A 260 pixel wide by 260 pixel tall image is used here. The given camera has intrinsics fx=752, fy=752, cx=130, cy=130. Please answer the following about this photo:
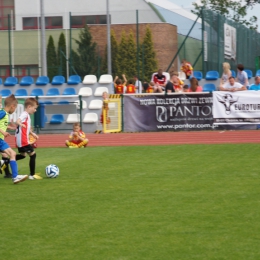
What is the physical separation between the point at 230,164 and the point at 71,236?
738cm

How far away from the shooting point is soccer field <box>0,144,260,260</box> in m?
7.15

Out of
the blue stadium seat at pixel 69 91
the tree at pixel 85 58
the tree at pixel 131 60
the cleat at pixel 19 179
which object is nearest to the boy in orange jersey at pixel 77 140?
the cleat at pixel 19 179

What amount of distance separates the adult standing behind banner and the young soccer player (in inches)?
531

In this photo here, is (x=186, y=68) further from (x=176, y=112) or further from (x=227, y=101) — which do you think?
(x=227, y=101)

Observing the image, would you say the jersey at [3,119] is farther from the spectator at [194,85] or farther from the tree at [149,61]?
the tree at [149,61]

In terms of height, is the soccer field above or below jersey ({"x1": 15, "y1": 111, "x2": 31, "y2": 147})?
below

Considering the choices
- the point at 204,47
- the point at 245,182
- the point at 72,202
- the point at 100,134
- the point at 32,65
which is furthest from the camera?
the point at 32,65

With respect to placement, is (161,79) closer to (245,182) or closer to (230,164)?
(230,164)

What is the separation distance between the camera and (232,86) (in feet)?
83.7

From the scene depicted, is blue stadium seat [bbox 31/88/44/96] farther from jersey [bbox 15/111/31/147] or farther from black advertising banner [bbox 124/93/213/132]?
jersey [bbox 15/111/31/147]

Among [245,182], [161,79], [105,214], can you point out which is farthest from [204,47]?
[105,214]

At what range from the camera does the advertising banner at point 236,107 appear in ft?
82.1

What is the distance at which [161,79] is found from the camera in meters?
29.5

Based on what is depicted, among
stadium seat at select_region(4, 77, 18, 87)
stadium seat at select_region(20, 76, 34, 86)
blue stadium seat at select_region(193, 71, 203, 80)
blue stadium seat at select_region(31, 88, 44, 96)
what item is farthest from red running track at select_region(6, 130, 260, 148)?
stadium seat at select_region(4, 77, 18, 87)
